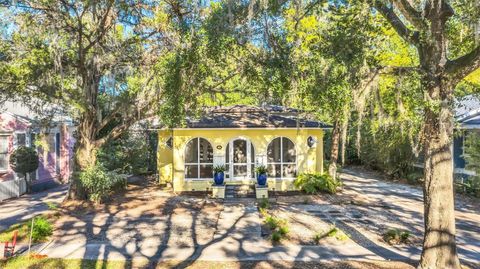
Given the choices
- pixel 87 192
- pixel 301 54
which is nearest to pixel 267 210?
pixel 301 54

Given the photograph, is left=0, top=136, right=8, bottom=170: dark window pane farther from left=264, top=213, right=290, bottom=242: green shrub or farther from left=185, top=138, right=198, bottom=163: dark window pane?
left=264, top=213, right=290, bottom=242: green shrub

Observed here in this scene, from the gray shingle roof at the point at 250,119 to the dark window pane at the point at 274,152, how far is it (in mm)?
904

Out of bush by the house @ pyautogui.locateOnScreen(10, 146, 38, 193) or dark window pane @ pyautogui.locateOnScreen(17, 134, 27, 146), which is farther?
dark window pane @ pyautogui.locateOnScreen(17, 134, 27, 146)

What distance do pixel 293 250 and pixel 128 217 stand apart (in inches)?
223

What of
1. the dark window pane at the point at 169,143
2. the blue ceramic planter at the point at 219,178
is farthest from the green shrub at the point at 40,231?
the dark window pane at the point at 169,143

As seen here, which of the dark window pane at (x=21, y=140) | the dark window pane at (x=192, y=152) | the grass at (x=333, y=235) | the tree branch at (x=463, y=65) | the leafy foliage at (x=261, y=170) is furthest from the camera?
the dark window pane at (x=21, y=140)

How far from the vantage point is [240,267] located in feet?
23.7

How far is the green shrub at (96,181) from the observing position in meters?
12.6

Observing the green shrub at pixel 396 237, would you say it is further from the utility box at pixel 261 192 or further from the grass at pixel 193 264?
the utility box at pixel 261 192

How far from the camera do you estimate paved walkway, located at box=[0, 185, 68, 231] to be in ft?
37.6

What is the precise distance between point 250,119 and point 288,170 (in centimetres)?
293

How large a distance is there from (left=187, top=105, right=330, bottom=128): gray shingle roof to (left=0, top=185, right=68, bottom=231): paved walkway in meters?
6.36

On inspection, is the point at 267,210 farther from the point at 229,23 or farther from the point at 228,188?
the point at 229,23

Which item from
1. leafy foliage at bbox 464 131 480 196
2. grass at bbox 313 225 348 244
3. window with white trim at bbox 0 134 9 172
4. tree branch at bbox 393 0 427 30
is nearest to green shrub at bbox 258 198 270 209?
grass at bbox 313 225 348 244
